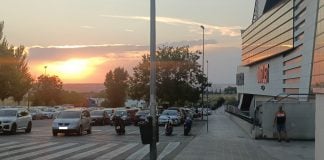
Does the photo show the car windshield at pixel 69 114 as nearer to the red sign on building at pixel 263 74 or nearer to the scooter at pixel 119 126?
the scooter at pixel 119 126

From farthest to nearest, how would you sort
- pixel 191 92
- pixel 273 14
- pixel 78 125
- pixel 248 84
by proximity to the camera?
1. pixel 248 84
2. pixel 191 92
3. pixel 273 14
4. pixel 78 125

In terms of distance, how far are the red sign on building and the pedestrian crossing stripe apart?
168 feet

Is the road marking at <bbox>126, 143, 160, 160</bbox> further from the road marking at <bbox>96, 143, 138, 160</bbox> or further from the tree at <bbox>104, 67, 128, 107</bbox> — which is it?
the tree at <bbox>104, 67, 128, 107</bbox>

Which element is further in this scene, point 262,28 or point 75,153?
point 262,28

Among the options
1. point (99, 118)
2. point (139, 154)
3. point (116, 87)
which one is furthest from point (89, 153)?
point (116, 87)

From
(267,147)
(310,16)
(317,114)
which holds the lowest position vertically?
(267,147)

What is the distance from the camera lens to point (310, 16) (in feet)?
151

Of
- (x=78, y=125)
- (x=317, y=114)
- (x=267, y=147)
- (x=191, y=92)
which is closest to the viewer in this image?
(x=317, y=114)

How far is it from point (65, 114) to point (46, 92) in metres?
82.5

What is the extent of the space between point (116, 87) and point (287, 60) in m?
59.2

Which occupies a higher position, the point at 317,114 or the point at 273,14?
the point at 273,14

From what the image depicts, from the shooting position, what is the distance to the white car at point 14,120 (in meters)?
33.2

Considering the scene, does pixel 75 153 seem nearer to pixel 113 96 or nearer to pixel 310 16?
pixel 310 16

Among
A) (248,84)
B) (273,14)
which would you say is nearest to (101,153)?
(273,14)
